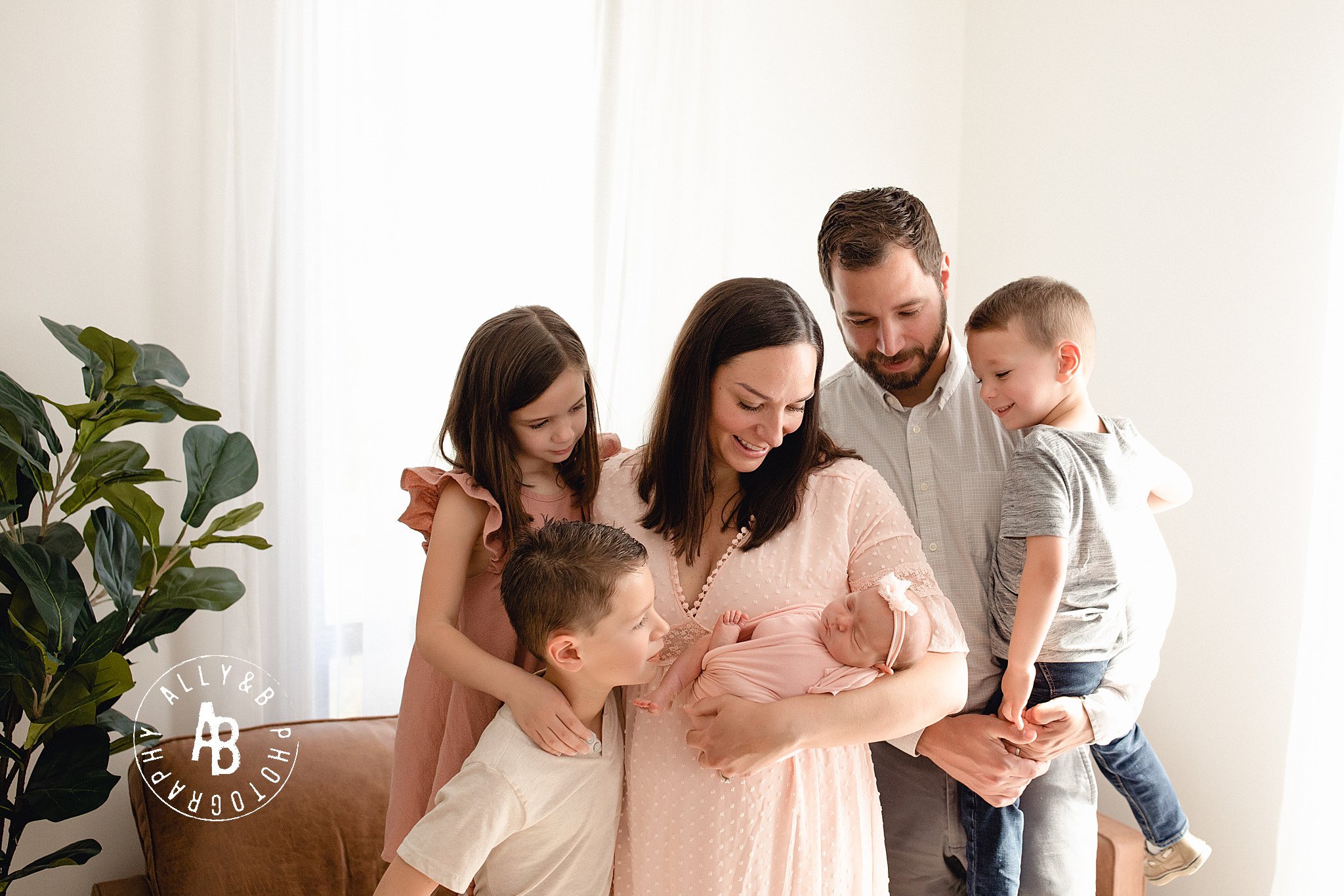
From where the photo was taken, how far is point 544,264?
312 centimetres

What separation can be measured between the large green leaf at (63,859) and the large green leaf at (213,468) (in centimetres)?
62

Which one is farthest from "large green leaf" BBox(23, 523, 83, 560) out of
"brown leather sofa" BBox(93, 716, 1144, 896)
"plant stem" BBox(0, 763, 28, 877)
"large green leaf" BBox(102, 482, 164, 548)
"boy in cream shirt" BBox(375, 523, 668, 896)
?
"boy in cream shirt" BBox(375, 523, 668, 896)

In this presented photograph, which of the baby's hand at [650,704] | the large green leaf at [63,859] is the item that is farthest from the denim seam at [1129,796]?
the large green leaf at [63,859]

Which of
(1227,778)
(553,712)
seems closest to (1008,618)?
(553,712)

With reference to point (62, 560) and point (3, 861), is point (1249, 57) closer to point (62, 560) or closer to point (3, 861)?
point (62, 560)

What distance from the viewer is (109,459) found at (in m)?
2.11

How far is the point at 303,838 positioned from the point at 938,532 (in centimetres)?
175

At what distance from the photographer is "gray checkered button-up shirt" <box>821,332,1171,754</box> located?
1.72 metres

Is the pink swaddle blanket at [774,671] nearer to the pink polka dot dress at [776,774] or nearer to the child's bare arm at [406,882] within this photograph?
the pink polka dot dress at [776,774]

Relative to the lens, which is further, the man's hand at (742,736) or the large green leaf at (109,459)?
the large green leaf at (109,459)

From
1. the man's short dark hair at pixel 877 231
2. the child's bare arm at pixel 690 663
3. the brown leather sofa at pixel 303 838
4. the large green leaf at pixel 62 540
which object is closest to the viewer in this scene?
the child's bare arm at pixel 690 663

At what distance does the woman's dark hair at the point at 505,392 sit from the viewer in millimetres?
1531

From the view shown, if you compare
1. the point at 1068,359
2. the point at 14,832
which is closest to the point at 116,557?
the point at 14,832

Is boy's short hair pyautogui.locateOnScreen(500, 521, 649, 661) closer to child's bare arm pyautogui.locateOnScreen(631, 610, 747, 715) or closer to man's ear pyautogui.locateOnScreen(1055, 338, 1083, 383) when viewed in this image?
child's bare arm pyautogui.locateOnScreen(631, 610, 747, 715)
